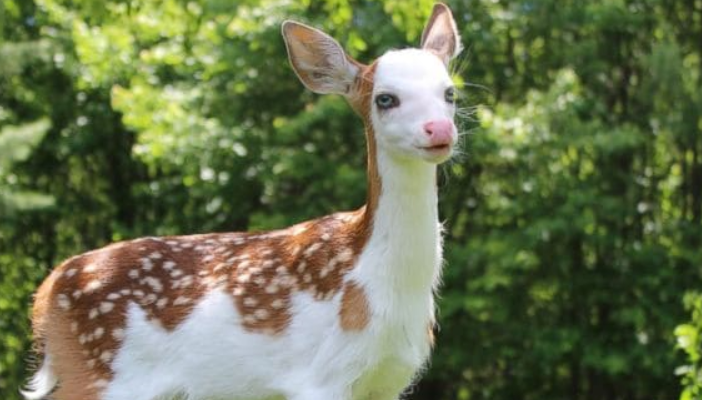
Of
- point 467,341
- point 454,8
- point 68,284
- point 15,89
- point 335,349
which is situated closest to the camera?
point 335,349

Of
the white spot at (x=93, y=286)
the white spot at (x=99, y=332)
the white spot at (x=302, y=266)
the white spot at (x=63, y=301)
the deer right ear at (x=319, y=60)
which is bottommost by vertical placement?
the white spot at (x=99, y=332)

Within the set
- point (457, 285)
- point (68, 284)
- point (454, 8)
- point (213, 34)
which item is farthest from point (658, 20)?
point (68, 284)

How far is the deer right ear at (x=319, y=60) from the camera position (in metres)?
4.89

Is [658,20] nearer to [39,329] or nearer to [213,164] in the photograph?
[213,164]

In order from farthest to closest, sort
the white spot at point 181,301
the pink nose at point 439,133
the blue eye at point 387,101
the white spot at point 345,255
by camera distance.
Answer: the white spot at point 181,301, the white spot at point 345,255, the blue eye at point 387,101, the pink nose at point 439,133

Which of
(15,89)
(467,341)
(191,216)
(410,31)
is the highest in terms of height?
(410,31)

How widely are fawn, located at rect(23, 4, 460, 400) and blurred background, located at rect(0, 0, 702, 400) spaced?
15.5 feet

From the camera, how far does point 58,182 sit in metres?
14.9

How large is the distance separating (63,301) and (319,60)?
1.34 m

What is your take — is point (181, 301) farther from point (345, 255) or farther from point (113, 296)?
point (345, 255)

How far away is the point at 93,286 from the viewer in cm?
519

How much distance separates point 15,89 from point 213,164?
12.5ft

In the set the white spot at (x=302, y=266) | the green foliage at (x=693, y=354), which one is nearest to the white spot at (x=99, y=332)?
the white spot at (x=302, y=266)

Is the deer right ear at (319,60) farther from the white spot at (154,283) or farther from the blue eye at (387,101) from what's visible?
the white spot at (154,283)
